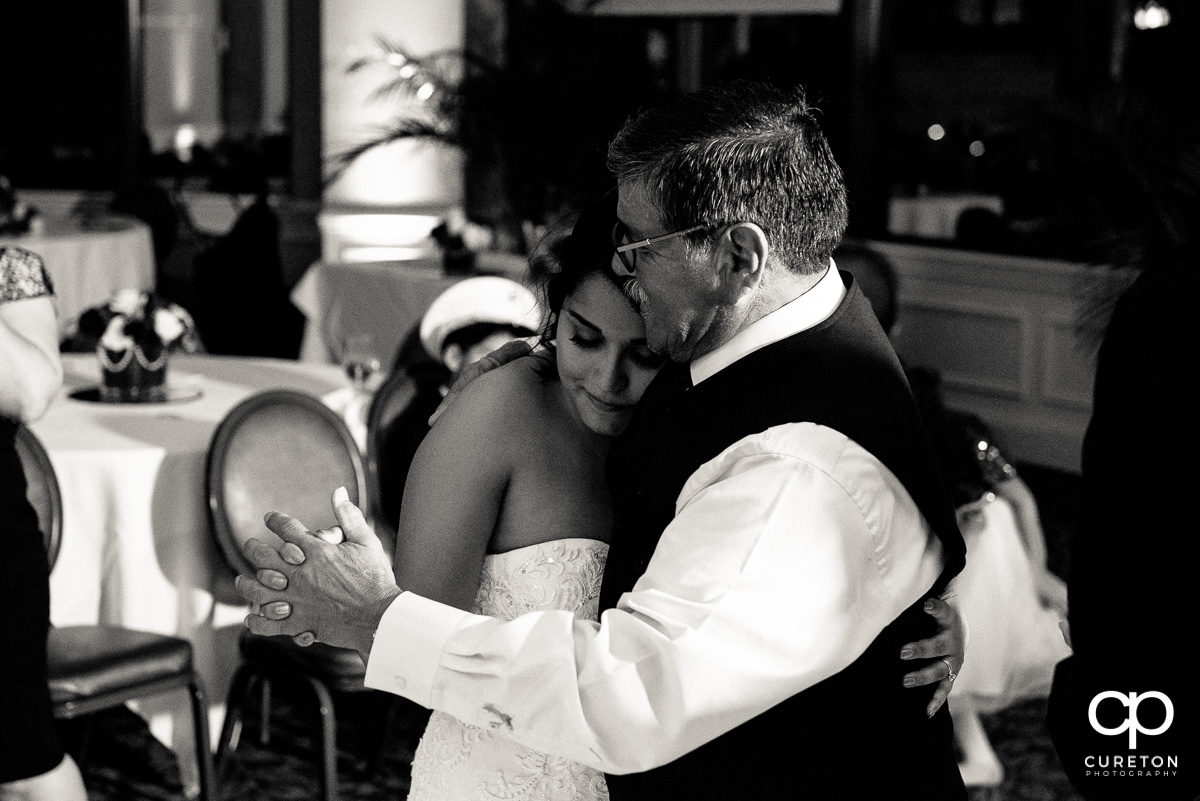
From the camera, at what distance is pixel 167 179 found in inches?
465

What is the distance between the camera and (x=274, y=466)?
11.4ft

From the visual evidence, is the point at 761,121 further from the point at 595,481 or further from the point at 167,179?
the point at 167,179

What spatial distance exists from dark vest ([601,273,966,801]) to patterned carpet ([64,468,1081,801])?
1.96 m

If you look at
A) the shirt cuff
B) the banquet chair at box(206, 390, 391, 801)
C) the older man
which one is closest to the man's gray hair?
the older man

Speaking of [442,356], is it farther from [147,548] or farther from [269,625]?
[269,625]

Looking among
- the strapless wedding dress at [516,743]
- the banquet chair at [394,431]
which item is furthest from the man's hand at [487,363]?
the banquet chair at [394,431]

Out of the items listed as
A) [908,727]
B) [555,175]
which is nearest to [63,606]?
[908,727]

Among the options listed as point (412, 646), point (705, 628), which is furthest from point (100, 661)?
point (705, 628)

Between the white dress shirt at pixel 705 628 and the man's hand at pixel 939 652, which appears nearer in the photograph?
the white dress shirt at pixel 705 628

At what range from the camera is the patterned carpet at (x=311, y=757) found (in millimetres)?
3439

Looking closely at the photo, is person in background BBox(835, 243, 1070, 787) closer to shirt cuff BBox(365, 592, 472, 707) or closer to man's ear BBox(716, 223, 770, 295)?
man's ear BBox(716, 223, 770, 295)

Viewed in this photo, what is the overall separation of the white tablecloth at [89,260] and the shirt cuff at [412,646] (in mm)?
6198

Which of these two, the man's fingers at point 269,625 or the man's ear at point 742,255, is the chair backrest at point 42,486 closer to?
the man's fingers at point 269,625

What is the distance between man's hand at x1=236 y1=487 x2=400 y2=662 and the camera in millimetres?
1393
